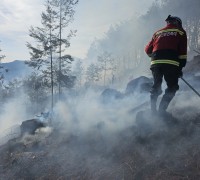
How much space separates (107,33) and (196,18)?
124 ft

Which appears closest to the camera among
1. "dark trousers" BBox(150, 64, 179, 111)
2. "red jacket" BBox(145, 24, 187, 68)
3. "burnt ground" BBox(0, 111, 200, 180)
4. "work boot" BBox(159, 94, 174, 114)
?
"burnt ground" BBox(0, 111, 200, 180)

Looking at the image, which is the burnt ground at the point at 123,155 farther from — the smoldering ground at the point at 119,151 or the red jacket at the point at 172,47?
the red jacket at the point at 172,47

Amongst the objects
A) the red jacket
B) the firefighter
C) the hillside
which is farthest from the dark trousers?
the hillside

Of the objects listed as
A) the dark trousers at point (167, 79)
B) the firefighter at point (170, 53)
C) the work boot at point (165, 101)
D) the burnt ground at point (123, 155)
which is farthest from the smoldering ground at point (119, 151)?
the firefighter at point (170, 53)

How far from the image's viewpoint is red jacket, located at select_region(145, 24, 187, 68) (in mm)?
7082

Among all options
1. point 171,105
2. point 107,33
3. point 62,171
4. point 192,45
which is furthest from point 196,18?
point 62,171

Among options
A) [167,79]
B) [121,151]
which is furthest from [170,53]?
[121,151]

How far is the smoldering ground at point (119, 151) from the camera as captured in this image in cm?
627

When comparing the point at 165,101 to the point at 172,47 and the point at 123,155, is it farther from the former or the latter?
the point at 123,155

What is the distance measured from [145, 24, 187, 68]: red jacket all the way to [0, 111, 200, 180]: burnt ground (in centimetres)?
156

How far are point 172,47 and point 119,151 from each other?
2860mm

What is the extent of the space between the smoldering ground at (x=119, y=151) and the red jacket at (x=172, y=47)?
158 centimetres

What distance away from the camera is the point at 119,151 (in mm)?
7320

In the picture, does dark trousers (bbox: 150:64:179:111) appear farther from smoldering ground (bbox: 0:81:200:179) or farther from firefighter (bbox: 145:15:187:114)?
smoldering ground (bbox: 0:81:200:179)
